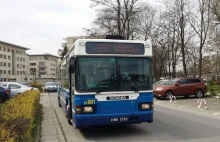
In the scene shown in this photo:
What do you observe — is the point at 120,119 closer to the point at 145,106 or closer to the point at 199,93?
the point at 145,106

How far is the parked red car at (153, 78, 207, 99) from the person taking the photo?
72.6 ft

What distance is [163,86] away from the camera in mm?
22391

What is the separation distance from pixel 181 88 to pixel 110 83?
51.2 ft

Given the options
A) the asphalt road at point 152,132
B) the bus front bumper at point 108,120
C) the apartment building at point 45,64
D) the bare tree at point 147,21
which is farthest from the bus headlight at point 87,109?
the apartment building at point 45,64

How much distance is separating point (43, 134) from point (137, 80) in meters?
3.58

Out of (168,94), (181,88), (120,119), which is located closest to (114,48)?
(120,119)

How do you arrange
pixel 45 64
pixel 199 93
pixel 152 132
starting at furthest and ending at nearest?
pixel 45 64 < pixel 199 93 < pixel 152 132

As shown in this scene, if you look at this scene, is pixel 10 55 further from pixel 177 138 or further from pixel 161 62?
pixel 177 138

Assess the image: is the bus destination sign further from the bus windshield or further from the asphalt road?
the asphalt road

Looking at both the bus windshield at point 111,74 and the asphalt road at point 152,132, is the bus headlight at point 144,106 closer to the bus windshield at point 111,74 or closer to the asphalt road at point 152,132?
the bus windshield at point 111,74

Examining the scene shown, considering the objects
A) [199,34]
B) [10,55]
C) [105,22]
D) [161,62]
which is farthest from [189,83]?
[10,55]

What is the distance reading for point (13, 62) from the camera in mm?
106875

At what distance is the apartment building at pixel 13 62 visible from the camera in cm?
9819

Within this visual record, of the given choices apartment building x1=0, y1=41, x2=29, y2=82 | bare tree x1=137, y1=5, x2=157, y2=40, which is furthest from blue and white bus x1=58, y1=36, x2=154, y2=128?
apartment building x1=0, y1=41, x2=29, y2=82
